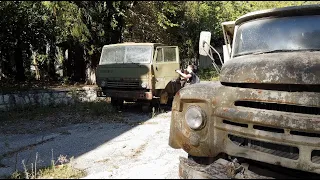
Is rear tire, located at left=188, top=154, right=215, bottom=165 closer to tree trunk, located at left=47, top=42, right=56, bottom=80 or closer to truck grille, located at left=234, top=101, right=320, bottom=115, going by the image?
truck grille, located at left=234, top=101, right=320, bottom=115

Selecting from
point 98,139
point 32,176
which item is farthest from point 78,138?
point 32,176

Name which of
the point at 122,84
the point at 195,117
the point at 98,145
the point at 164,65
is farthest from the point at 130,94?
the point at 195,117

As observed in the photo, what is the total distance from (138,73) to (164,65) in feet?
3.43

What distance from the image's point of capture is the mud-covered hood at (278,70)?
3.56 m

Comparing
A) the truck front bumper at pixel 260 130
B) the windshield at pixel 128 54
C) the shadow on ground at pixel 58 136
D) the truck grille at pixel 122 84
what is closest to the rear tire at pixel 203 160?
the truck front bumper at pixel 260 130

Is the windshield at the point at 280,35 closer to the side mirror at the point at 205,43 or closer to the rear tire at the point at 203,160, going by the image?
the side mirror at the point at 205,43

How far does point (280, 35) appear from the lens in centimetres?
482

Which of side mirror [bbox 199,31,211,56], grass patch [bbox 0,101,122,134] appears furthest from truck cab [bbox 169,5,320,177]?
grass patch [bbox 0,101,122,134]

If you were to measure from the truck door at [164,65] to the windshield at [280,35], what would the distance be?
5996 millimetres

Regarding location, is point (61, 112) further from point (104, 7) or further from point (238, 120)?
point (238, 120)

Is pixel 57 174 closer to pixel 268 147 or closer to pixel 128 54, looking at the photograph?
pixel 268 147

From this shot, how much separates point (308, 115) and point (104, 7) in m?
13.8

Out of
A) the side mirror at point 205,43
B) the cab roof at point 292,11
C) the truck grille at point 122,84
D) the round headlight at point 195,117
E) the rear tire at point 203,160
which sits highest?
the cab roof at point 292,11

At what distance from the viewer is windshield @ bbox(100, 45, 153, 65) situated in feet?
36.8
